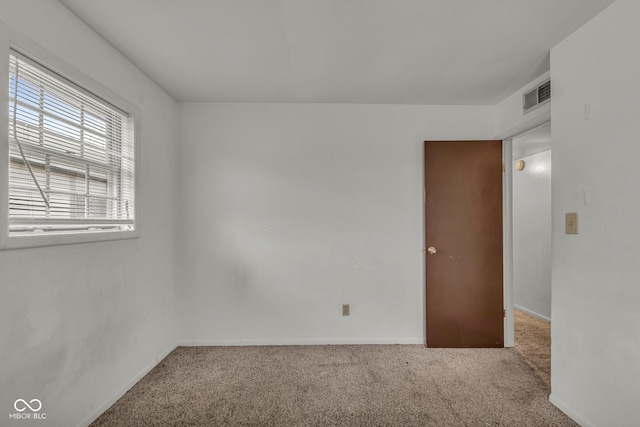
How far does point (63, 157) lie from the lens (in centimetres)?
175

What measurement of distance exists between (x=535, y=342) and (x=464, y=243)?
138cm

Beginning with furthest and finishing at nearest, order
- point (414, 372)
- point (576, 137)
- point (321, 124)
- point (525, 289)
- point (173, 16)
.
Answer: point (525, 289)
point (321, 124)
point (414, 372)
point (576, 137)
point (173, 16)

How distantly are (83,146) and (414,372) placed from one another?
2.95m

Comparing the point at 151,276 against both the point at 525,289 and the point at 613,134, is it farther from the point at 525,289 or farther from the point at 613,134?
the point at 525,289

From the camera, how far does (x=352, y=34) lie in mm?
1951

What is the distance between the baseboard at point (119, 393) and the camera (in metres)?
1.90

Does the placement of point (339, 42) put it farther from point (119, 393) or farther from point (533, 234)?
point (533, 234)

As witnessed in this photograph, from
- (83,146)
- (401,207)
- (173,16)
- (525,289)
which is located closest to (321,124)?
(401,207)

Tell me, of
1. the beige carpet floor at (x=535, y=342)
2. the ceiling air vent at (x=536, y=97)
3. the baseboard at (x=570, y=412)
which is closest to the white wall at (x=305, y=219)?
the ceiling air vent at (x=536, y=97)

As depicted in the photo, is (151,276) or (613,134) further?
(151,276)

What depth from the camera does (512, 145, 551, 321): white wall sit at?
→ 4.04 metres

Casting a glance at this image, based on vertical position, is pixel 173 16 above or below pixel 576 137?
above

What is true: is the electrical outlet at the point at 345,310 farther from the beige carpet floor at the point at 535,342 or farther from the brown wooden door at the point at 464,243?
the beige carpet floor at the point at 535,342

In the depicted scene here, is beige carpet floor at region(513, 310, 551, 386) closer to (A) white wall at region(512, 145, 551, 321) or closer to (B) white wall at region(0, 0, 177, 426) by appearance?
(A) white wall at region(512, 145, 551, 321)
